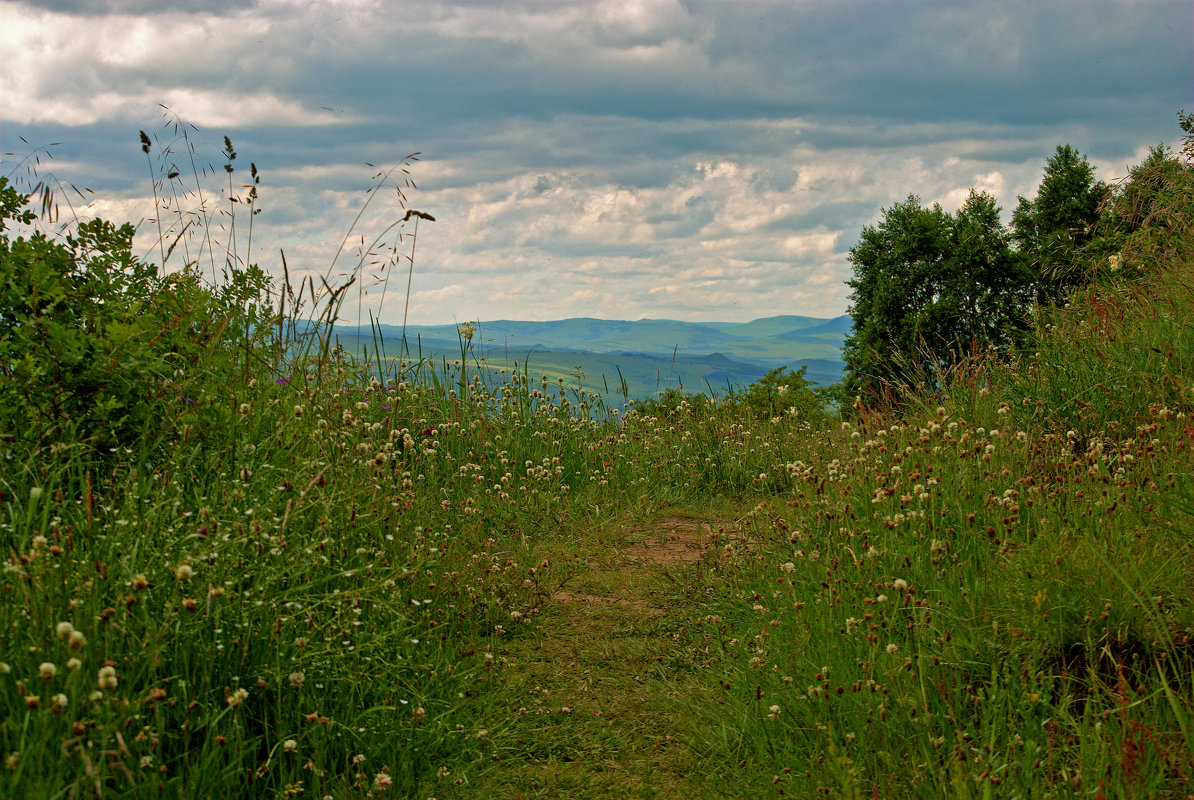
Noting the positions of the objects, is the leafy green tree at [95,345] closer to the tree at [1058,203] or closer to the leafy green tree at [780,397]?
the leafy green tree at [780,397]

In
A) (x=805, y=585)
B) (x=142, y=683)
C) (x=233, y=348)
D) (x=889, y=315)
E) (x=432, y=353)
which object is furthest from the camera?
(x=889, y=315)

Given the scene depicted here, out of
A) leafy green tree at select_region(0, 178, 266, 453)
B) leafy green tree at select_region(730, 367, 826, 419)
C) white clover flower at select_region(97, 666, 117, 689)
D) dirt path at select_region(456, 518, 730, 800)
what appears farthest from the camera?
leafy green tree at select_region(730, 367, 826, 419)

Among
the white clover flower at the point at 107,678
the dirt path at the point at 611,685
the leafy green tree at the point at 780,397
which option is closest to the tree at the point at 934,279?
the leafy green tree at the point at 780,397

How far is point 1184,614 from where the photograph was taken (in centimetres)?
279

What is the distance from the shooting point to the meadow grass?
245 centimetres

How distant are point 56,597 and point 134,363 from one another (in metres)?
1.32

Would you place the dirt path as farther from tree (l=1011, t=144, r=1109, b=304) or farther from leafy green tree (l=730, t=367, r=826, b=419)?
tree (l=1011, t=144, r=1109, b=304)

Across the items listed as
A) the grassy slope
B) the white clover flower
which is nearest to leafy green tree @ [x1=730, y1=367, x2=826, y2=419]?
the grassy slope

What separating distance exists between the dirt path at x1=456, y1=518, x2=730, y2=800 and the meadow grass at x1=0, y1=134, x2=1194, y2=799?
2 centimetres

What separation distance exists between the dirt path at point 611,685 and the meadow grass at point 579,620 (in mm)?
18

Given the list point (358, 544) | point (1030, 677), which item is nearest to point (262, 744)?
point (358, 544)

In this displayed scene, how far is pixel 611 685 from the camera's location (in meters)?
3.80

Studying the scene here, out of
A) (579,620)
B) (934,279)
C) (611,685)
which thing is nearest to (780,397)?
(579,620)

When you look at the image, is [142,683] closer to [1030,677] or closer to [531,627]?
[531,627]
